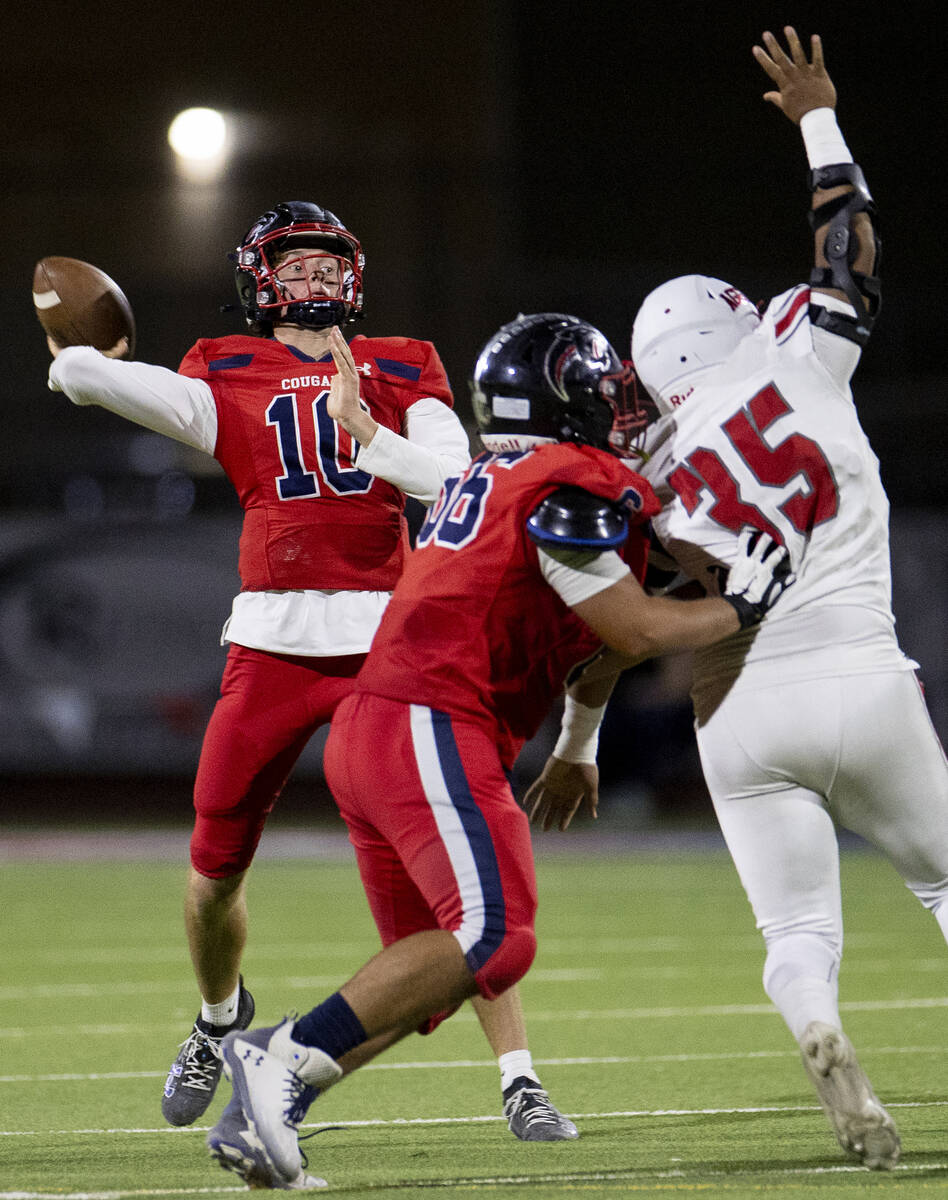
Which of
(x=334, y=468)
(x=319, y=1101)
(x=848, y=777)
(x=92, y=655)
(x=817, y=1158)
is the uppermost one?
(x=334, y=468)

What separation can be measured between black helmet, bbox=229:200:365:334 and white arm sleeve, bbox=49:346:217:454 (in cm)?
30

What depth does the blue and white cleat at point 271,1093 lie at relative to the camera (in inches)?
119

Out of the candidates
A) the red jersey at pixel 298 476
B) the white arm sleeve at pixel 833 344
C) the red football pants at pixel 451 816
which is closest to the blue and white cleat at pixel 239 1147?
the red football pants at pixel 451 816

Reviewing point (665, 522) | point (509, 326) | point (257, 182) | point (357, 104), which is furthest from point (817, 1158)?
point (357, 104)

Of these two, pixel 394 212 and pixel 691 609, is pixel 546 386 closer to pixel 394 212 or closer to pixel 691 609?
pixel 691 609

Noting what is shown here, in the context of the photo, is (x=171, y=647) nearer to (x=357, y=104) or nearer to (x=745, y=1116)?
(x=357, y=104)

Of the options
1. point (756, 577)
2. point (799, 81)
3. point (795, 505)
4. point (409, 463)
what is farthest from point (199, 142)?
point (756, 577)

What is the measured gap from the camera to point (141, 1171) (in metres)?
3.47

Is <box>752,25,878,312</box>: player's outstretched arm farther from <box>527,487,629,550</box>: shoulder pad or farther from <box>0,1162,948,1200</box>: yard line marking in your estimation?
<box>0,1162,948,1200</box>: yard line marking

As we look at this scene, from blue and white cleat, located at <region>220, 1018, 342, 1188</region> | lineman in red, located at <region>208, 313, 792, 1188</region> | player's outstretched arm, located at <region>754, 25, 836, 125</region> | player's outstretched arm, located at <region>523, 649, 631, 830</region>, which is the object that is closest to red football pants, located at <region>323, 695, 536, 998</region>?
lineman in red, located at <region>208, 313, 792, 1188</region>

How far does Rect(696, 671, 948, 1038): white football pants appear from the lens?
3311mm

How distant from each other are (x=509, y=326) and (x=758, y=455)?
565 mm

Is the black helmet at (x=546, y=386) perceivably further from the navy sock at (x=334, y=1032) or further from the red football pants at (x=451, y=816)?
the navy sock at (x=334, y=1032)

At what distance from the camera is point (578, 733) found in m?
3.74
